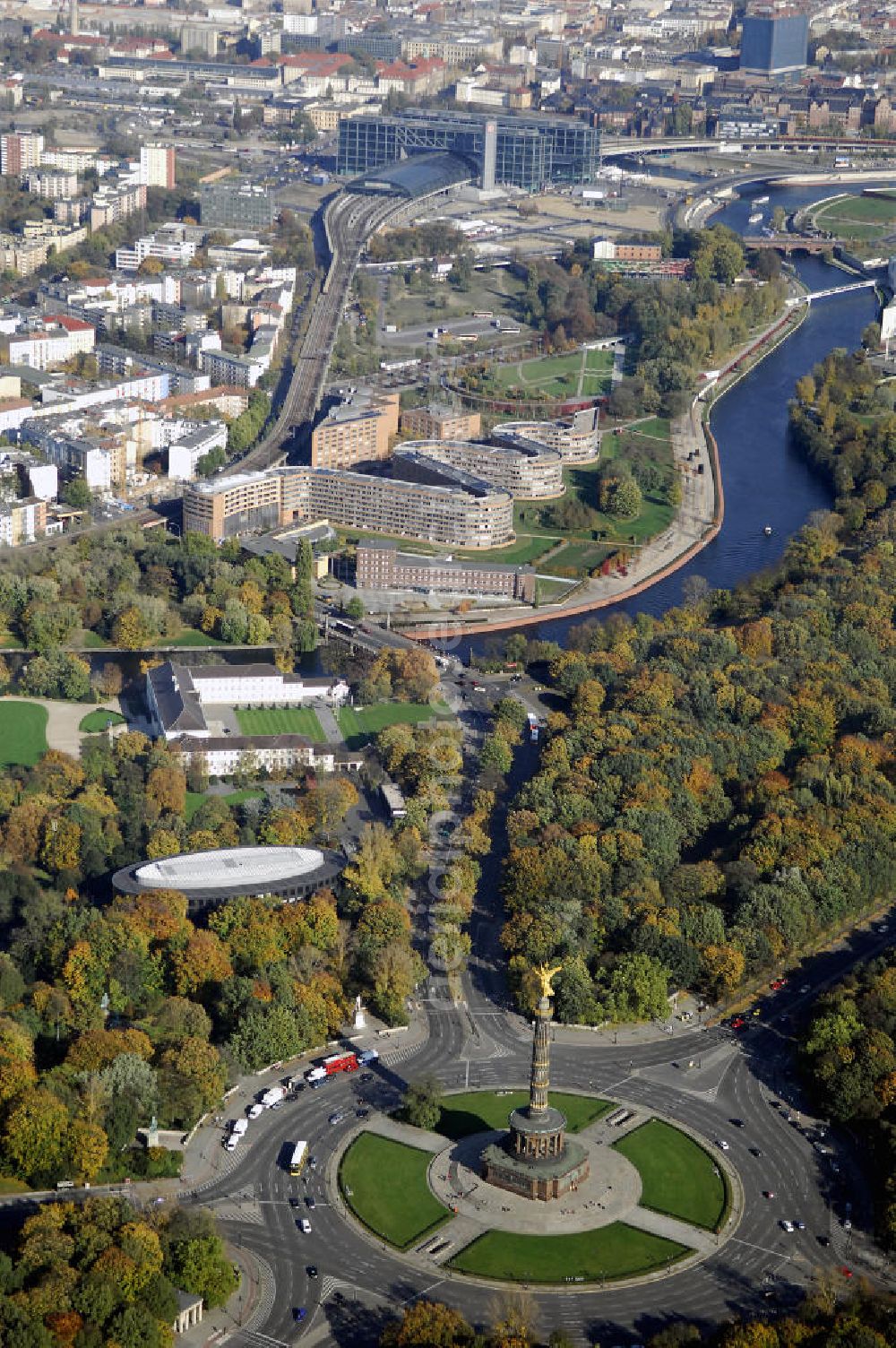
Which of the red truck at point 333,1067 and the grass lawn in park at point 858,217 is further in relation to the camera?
the grass lawn in park at point 858,217

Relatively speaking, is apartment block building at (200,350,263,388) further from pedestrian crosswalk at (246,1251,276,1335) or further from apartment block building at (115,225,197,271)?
pedestrian crosswalk at (246,1251,276,1335)

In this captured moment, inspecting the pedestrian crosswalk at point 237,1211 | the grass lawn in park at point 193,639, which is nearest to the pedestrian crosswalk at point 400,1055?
the pedestrian crosswalk at point 237,1211

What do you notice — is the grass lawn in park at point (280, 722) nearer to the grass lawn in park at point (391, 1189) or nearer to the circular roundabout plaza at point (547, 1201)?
the circular roundabout plaza at point (547, 1201)

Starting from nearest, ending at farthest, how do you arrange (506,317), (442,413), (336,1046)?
(336,1046) < (442,413) < (506,317)

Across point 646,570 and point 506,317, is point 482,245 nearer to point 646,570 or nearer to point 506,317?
point 506,317

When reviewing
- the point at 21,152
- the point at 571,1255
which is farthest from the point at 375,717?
the point at 21,152

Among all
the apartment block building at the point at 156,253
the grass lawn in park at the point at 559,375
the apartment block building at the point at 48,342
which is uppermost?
the apartment block building at the point at 156,253

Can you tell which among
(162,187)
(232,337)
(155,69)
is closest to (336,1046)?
(232,337)

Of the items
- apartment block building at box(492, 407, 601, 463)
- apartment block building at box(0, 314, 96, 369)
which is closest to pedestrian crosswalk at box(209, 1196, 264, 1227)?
apartment block building at box(492, 407, 601, 463)
